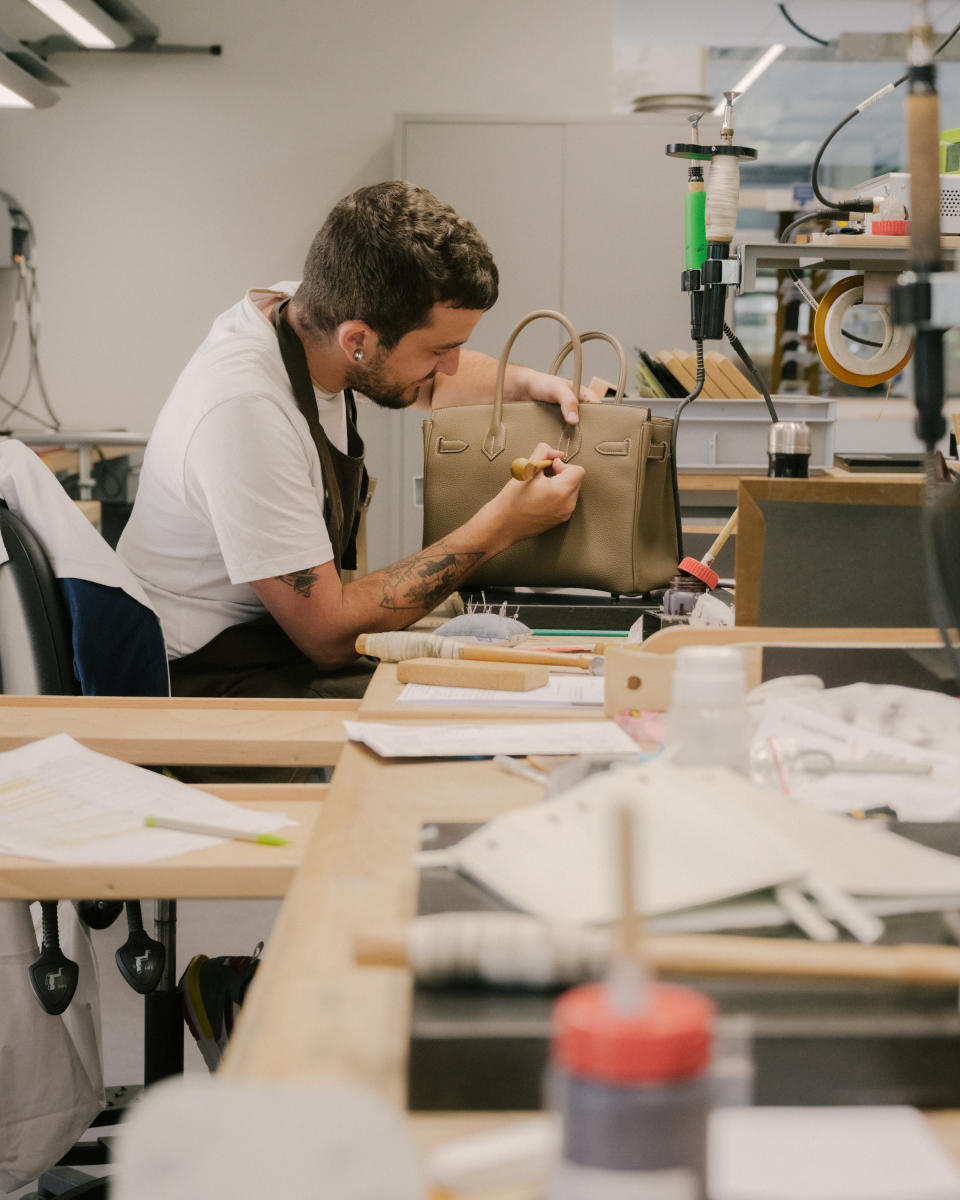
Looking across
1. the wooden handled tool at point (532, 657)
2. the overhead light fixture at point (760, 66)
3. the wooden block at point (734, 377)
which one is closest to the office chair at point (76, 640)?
the wooden handled tool at point (532, 657)

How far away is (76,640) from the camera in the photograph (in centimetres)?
140

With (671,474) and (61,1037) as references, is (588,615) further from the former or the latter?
(61,1037)

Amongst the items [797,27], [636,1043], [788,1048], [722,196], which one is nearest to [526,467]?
[722,196]

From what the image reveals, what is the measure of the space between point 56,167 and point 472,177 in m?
1.68

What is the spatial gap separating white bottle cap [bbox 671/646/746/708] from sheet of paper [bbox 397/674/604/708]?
1.24 ft

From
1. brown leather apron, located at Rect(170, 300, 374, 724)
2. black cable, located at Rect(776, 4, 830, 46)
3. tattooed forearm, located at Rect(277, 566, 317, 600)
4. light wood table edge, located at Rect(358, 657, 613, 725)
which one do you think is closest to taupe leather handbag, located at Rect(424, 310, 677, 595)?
brown leather apron, located at Rect(170, 300, 374, 724)

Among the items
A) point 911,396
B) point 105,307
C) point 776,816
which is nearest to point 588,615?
point 911,396

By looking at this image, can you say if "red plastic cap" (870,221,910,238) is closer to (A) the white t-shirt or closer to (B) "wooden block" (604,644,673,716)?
(A) the white t-shirt

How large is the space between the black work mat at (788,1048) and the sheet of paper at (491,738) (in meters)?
0.46

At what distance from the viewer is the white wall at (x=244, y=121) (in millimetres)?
4582

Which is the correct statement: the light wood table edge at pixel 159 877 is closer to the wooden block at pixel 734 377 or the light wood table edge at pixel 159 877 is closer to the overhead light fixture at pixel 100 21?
the wooden block at pixel 734 377

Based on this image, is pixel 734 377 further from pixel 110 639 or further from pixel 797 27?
pixel 797 27

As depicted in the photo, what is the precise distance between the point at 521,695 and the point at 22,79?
2.90m

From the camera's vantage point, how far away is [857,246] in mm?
1908
